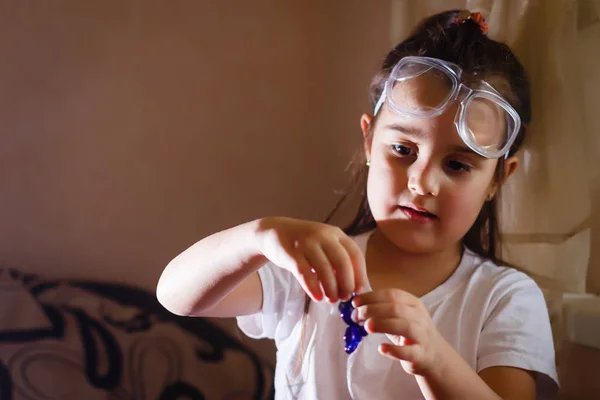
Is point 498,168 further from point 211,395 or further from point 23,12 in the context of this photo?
point 23,12

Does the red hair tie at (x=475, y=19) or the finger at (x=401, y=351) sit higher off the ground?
the red hair tie at (x=475, y=19)

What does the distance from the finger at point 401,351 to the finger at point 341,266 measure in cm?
5

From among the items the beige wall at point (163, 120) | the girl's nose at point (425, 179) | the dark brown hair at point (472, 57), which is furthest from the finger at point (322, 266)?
the beige wall at point (163, 120)

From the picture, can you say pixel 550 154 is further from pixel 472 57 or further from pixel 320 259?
pixel 320 259

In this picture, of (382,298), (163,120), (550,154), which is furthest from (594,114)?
(163,120)

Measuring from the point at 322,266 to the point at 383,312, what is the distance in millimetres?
69

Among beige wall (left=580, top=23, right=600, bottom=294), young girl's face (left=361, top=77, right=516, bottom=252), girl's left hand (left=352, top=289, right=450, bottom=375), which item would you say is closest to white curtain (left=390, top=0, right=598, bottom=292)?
beige wall (left=580, top=23, right=600, bottom=294)

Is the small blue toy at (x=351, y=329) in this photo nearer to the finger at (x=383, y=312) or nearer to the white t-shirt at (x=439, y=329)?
the finger at (x=383, y=312)

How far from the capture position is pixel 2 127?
1.07 metres

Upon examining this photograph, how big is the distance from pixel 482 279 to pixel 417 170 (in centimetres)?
18

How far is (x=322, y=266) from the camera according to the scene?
49cm

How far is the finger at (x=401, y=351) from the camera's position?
49 cm

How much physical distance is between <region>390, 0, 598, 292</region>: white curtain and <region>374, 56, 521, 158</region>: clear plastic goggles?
0.33ft

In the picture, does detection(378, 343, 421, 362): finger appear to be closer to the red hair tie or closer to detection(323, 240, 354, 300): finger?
detection(323, 240, 354, 300): finger
